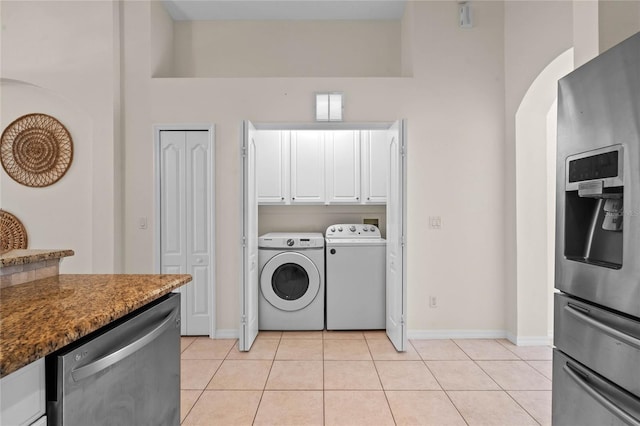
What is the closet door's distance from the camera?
3.48m

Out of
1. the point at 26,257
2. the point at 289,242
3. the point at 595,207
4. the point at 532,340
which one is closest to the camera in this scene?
the point at 26,257

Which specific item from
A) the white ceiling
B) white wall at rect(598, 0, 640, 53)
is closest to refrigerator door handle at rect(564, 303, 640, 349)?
white wall at rect(598, 0, 640, 53)

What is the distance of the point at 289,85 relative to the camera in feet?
11.4

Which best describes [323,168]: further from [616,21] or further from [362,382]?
[616,21]

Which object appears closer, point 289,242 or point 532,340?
point 532,340

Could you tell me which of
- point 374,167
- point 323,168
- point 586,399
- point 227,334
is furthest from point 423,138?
point 227,334

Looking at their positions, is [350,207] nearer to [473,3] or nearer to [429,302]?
[429,302]

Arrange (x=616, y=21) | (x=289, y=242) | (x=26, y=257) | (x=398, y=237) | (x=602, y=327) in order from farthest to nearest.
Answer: (x=289, y=242), (x=398, y=237), (x=616, y=21), (x=26, y=257), (x=602, y=327)

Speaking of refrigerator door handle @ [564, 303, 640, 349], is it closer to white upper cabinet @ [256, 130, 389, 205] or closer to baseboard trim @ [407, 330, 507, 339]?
baseboard trim @ [407, 330, 507, 339]

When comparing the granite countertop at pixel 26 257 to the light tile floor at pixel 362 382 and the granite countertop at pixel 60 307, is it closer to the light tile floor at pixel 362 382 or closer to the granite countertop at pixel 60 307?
Answer: the granite countertop at pixel 60 307

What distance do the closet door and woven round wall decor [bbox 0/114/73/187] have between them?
939 millimetres

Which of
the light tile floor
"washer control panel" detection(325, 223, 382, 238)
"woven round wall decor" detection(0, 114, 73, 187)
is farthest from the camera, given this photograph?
"washer control panel" detection(325, 223, 382, 238)

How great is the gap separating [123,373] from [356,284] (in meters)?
2.76

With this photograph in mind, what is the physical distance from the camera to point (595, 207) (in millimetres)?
1490
